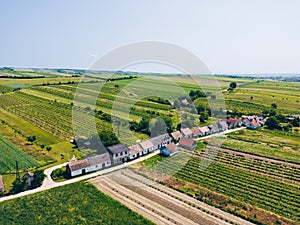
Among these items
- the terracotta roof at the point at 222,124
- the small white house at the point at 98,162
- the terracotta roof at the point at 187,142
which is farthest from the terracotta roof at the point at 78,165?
the terracotta roof at the point at 222,124

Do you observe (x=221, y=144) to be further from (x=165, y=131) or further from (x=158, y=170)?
(x=158, y=170)

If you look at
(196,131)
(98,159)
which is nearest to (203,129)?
(196,131)

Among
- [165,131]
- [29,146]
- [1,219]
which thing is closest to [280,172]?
[165,131]

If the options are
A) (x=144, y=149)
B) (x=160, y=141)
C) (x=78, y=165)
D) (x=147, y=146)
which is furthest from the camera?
(x=160, y=141)

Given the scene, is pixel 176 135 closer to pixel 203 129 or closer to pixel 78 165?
pixel 203 129

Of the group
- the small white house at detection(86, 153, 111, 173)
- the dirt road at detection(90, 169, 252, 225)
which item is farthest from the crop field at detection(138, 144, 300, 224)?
the small white house at detection(86, 153, 111, 173)

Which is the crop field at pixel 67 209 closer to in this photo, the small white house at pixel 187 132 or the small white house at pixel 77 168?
the small white house at pixel 77 168

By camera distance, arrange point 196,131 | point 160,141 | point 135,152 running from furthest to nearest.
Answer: point 196,131 < point 160,141 < point 135,152
